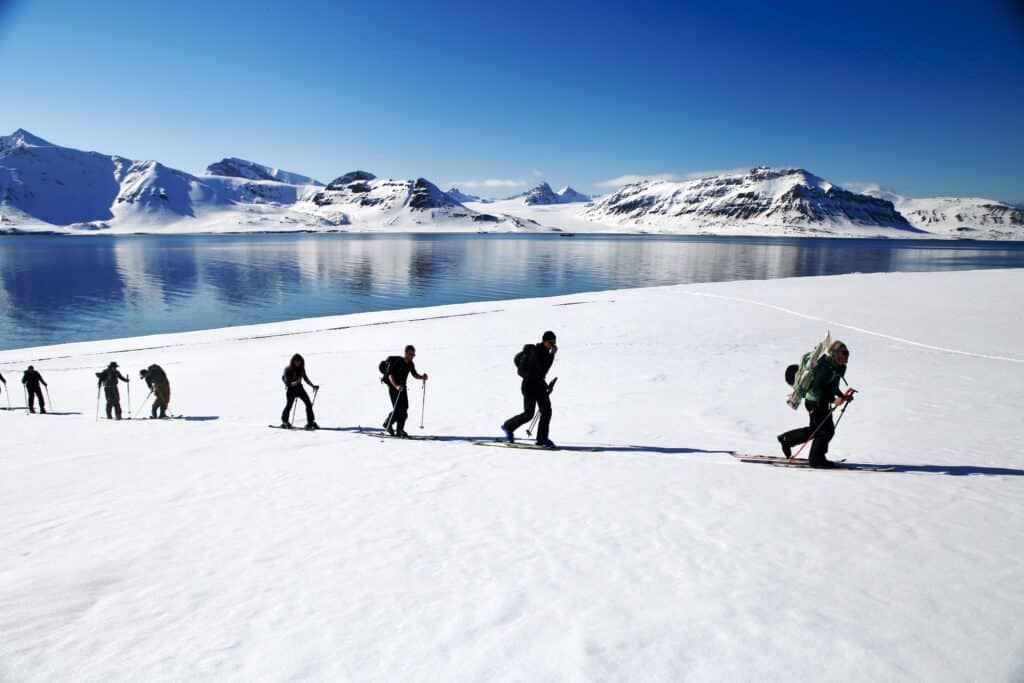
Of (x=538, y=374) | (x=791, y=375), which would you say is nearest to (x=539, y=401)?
(x=538, y=374)

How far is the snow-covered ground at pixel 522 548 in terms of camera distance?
3.74 metres

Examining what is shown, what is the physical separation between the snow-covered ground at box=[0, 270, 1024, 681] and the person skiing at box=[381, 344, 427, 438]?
0.73 meters

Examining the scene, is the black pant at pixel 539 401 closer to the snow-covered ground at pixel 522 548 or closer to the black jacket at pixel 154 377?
the snow-covered ground at pixel 522 548

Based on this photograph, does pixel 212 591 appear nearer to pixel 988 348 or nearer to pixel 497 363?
pixel 497 363

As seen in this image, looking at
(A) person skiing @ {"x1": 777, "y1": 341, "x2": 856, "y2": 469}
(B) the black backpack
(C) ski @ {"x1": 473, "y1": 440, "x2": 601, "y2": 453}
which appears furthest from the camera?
(C) ski @ {"x1": 473, "y1": 440, "x2": 601, "y2": 453}

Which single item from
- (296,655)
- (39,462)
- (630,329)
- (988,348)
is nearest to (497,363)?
(630,329)

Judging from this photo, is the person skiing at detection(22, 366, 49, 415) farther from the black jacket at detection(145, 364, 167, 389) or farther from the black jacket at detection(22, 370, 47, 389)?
the black jacket at detection(145, 364, 167, 389)

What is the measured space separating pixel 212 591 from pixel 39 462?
767 cm

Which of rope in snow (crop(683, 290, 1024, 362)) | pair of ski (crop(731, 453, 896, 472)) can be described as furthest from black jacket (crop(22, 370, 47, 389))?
rope in snow (crop(683, 290, 1024, 362))

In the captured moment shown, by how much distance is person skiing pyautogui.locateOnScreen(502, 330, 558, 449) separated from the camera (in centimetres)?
917

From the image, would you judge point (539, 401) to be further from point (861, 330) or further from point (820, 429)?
point (861, 330)

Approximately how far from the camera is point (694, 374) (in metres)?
17.5

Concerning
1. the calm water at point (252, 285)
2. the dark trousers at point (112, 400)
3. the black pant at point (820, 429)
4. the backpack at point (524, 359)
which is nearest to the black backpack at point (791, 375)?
the black pant at point (820, 429)

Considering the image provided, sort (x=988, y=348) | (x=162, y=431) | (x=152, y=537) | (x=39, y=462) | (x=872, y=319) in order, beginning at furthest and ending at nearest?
1. (x=872, y=319)
2. (x=988, y=348)
3. (x=162, y=431)
4. (x=39, y=462)
5. (x=152, y=537)
